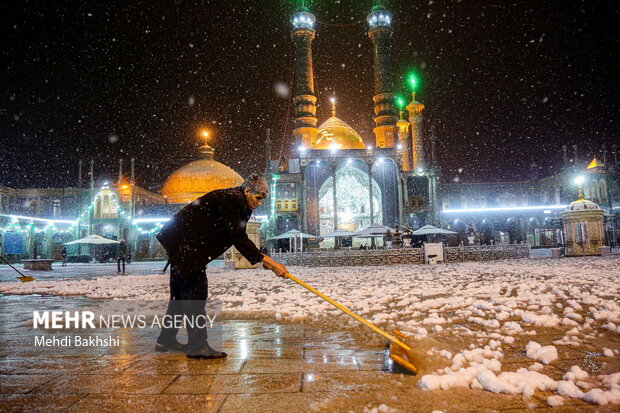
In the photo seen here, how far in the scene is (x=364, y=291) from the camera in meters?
7.38

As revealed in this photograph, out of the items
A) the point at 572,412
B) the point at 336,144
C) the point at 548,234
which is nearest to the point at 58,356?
the point at 572,412

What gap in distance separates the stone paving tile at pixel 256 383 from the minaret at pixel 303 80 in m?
44.3

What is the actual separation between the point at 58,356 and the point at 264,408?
6.96 ft

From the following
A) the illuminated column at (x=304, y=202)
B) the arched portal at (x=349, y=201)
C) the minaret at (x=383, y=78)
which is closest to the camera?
the illuminated column at (x=304, y=202)

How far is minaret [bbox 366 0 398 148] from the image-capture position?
1807 inches

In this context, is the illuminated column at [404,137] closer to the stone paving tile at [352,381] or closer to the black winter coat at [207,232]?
the black winter coat at [207,232]

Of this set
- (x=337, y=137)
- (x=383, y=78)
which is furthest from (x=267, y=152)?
(x=383, y=78)

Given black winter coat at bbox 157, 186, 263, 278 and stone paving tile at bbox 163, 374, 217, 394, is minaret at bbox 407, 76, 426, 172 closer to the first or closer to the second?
black winter coat at bbox 157, 186, 263, 278

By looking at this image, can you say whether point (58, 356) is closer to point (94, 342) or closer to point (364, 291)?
point (94, 342)

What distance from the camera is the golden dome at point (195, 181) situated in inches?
2072

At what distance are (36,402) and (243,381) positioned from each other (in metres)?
1.15

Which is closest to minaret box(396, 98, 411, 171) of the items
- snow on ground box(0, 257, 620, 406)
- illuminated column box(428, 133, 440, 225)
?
illuminated column box(428, 133, 440, 225)

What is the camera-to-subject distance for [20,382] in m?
2.57

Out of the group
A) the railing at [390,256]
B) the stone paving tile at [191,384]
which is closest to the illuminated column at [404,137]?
the railing at [390,256]
